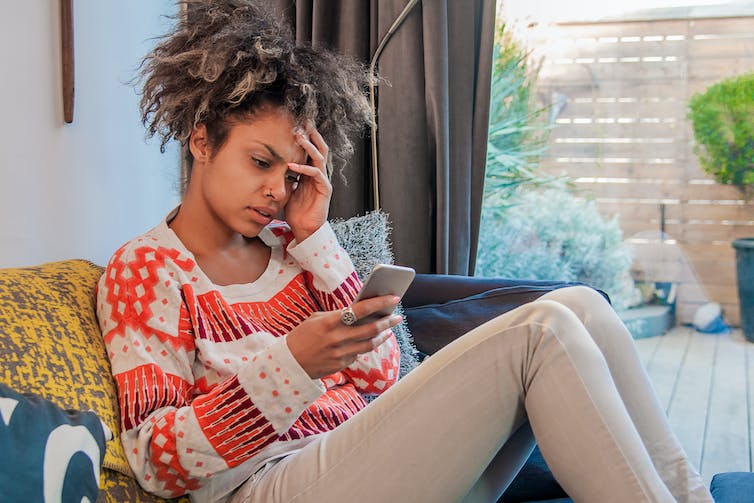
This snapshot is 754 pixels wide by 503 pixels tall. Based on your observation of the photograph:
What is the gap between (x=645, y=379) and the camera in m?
1.32

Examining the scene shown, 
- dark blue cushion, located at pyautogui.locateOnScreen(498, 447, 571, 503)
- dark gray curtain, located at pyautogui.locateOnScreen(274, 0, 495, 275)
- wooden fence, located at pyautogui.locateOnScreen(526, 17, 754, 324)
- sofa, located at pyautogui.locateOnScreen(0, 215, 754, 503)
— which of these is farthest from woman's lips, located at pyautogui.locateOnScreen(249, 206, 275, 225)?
wooden fence, located at pyautogui.locateOnScreen(526, 17, 754, 324)

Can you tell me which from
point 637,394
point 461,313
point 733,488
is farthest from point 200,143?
point 733,488

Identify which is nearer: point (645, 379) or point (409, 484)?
point (409, 484)

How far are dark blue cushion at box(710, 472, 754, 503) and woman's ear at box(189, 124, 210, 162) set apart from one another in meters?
1.07

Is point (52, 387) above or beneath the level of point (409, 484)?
above

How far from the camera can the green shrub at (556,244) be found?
2.48 m

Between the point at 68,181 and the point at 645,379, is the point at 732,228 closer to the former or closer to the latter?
the point at 645,379

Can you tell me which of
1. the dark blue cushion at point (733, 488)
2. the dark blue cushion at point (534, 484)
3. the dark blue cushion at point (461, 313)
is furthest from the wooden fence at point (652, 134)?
the dark blue cushion at point (534, 484)

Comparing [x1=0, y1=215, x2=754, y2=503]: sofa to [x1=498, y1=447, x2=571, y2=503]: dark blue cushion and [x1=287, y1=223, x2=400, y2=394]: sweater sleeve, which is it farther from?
[x1=287, y1=223, x2=400, y2=394]: sweater sleeve

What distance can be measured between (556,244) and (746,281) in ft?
1.77

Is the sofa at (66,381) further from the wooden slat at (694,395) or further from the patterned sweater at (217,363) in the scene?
the wooden slat at (694,395)

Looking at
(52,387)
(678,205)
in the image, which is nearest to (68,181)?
(52,387)

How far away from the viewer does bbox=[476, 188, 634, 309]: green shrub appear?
2.48 m

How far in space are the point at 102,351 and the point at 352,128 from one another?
0.66 metres
